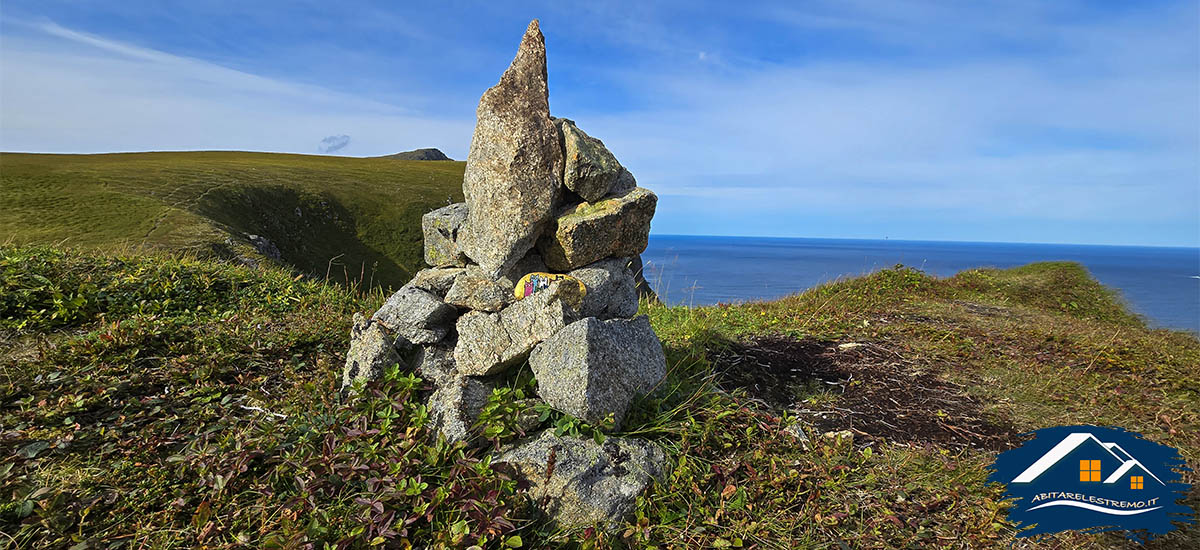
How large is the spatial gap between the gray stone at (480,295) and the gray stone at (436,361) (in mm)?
421

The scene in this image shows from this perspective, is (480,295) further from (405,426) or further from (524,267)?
(405,426)

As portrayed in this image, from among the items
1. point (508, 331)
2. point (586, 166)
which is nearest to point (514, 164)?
point (586, 166)

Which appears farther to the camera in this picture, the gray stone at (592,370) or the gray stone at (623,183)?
the gray stone at (623,183)

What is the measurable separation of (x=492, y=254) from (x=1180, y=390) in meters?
9.29

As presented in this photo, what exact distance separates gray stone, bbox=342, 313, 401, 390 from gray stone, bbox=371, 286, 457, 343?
0.14 metres

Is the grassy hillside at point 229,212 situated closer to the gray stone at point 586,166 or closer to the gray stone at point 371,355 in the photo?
the gray stone at point 371,355

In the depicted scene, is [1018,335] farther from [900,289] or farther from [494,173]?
[494,173]

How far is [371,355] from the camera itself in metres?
5.32

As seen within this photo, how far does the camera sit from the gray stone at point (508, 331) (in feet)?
16.8

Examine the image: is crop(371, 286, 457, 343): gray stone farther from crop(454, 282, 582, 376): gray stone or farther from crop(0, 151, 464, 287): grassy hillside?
crop(0, 151, 464, 287): grassy hillside

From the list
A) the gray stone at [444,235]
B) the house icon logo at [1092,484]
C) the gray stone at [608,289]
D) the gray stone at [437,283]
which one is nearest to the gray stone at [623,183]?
the gray stone at [608,289]

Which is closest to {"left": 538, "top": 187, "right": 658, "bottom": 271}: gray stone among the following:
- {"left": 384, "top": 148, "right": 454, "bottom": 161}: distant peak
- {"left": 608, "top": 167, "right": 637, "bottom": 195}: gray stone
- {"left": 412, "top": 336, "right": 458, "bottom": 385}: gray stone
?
{"left": 608, "top": 167, "right": 637, "bottom": 195}: gray stone

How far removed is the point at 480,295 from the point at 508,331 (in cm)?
57

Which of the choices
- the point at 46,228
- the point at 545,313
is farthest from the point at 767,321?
the point at 46,228
